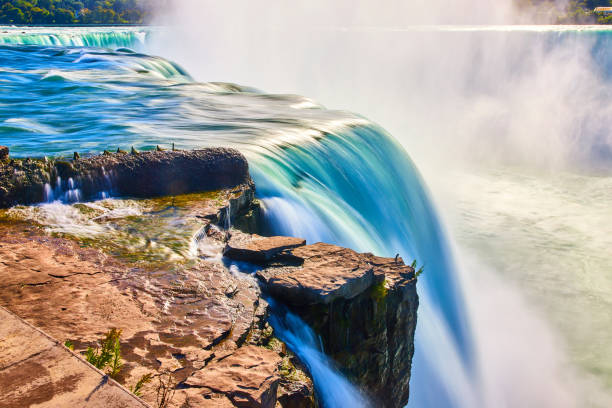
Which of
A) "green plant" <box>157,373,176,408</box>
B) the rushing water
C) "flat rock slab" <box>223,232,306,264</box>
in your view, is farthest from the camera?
the rushing water

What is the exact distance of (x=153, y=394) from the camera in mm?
2506

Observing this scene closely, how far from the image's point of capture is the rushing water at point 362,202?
6.43 metres

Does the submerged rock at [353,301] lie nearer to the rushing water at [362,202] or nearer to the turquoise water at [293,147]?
the rushing water at [362,202]

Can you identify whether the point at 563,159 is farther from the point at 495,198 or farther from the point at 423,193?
the point at 423,193

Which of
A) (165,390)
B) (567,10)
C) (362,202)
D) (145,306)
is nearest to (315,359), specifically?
(145,306)

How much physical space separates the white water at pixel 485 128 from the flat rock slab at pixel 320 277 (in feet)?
4.98

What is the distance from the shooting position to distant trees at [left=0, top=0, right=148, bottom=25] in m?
42.0

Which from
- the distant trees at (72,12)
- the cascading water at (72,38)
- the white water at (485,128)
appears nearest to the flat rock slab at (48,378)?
the white water at (485,128)

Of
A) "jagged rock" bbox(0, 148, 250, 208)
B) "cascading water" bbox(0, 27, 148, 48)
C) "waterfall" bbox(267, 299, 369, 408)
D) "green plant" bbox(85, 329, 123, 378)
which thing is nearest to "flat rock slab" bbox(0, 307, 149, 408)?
"green plant" bbox(85, 329, 123, 378)

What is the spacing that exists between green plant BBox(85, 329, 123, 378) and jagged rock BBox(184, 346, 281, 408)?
327mm

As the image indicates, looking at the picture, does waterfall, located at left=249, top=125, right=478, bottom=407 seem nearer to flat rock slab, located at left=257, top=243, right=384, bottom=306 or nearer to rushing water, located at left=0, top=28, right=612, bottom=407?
rushing water, located at left=0, top=28, right=612, bottom=407

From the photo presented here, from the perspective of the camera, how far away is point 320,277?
3.80 metres

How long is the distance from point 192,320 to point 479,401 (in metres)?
4.75

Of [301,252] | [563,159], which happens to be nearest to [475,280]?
[301,252]
